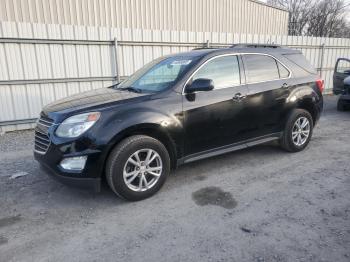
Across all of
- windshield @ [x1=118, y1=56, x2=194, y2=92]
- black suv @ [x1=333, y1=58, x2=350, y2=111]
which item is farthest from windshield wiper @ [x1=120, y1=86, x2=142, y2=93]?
black suv @ [x1=333, y1=58, x2=350, y2=111]

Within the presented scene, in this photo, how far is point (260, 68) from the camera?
4336 mm

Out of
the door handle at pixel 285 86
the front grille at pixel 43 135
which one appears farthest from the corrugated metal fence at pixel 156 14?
the door handle at pixel 285 86

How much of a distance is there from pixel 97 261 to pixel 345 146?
4.87 metres

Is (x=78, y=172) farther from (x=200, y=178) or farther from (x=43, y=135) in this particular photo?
(x=200, y=178)

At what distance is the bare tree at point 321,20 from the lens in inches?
1340

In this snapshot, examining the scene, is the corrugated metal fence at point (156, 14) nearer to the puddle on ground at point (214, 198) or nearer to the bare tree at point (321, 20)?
the puddle on ground at point (214, 198)

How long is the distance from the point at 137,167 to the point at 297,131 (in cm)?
300

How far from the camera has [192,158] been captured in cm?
375

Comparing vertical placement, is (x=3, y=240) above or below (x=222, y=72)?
below

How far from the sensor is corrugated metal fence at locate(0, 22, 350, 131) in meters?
6.41

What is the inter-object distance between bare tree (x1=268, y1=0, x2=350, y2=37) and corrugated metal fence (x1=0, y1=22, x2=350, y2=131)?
3208cm

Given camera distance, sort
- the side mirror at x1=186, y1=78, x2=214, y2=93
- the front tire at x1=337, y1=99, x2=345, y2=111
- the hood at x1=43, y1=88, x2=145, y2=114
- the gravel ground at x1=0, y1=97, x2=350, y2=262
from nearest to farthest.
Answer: the gravel ground at x1=0, y1=97, x2=350, y2=262 → the hood at x1=43, y1=88, x2=145, y2=114 → the side mirror at x1=186, y1=78, x2=214, y2=93 → the front tire at x1=337, y1=99, x2=345, y2=111

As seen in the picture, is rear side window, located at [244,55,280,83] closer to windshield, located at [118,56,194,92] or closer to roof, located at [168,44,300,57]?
roof, located at [168,44,300,57]

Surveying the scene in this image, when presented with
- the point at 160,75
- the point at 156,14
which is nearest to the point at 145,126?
the point at 160,75
